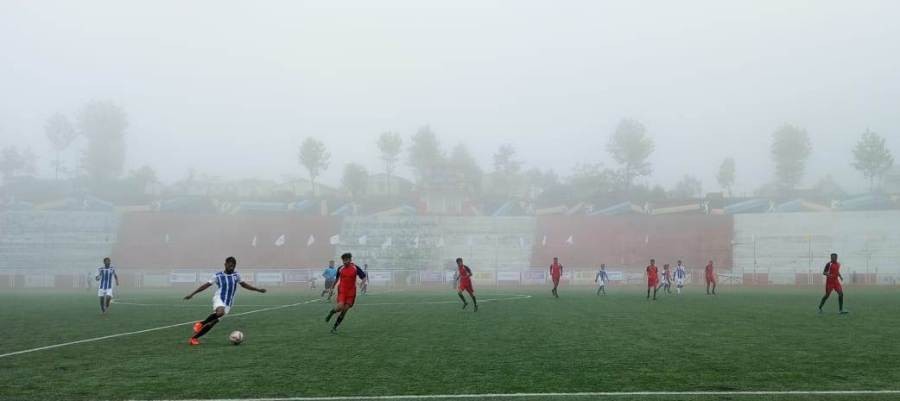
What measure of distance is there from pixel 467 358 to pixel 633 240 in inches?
2998

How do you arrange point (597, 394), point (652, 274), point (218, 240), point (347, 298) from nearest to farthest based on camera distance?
point (597, 394) < point (347, 298) < point (652, 274) < point (218, 240)

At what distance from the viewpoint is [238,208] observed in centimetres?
10312

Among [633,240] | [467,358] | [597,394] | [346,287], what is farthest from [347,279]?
[633,240]

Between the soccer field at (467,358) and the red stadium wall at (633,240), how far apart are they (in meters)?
60.6

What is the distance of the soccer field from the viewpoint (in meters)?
9.41

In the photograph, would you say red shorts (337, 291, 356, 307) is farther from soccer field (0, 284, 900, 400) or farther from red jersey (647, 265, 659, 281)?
red jersey (647, 265, 659, 281)

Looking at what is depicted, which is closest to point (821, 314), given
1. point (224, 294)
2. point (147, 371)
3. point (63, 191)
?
point (224, 294)

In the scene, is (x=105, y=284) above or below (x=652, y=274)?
below

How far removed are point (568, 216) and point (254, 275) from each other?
42551 millimetres

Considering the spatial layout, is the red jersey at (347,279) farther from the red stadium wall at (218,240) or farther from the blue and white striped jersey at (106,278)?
the red stadium wall at (218,240)

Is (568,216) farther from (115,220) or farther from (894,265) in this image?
(115,220)

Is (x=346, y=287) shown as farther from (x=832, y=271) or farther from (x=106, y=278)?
(x=832, y=271)

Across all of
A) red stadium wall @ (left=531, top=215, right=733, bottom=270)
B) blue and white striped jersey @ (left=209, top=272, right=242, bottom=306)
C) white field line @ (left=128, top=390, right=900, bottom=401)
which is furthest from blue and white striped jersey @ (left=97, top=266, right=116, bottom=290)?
red stadium wall @ (left=531, top=215, right=733, bottom=270)

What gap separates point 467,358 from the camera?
12.5 meters
